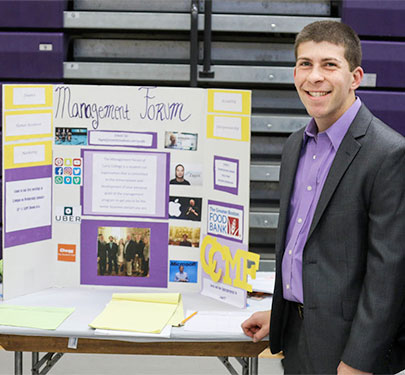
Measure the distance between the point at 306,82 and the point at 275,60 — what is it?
9.72ft

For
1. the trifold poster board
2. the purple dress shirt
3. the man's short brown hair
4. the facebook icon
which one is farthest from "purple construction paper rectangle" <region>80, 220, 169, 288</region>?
the man's short brown hair

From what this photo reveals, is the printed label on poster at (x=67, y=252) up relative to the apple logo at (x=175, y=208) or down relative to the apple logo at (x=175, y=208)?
down

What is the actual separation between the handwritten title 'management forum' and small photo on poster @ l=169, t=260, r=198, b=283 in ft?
2.11

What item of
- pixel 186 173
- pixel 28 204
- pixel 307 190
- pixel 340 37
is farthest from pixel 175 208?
pixel 340 37

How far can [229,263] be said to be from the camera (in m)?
2.57

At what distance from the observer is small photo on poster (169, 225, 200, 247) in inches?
106

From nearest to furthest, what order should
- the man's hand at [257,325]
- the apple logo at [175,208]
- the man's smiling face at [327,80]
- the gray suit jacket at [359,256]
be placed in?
the gray suit jacket at [359,256]
the man's smiling face at [327,80]
the man's hand at [257,325]
the apple logo at [175,208]

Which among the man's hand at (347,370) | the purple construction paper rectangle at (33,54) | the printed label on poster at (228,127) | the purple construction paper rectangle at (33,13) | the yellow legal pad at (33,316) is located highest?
the purple construction paper rectangle at (33,13)

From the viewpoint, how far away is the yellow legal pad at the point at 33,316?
2.35m

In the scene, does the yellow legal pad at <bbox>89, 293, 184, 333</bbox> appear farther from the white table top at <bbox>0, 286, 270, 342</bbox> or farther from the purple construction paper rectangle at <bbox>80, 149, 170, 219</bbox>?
the purple construction paper rectangle at <bbox>80, 149, 170, 219</bbox>

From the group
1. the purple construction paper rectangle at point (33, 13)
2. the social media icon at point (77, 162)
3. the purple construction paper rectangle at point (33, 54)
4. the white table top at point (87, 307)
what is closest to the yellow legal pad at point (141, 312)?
the white table top at point (87, 307)

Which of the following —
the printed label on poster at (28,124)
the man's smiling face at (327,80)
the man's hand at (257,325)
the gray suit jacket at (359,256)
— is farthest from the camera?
the printed label on poster at (28,124)

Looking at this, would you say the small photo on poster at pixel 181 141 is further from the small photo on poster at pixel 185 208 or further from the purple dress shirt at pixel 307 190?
the purple dress shirt at pixel 307 190

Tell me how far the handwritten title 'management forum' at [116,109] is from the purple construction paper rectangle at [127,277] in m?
0.46
